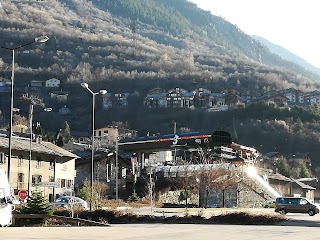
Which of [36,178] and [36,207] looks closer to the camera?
[36,207]

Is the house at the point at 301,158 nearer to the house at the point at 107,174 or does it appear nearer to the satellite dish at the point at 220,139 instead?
the satellite dish at the point at 220,139

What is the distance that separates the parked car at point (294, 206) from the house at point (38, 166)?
20.1 m

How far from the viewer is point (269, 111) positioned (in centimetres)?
17775

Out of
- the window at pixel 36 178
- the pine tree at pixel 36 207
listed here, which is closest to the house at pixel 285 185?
the window at pixel 36 178

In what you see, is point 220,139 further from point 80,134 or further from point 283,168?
point 80,134

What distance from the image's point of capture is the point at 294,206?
5244 centimetres

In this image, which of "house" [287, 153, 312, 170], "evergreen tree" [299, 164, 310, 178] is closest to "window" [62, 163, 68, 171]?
"evergreen tree" [299, 164, 310, 178]

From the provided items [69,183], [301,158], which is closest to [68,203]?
[69,183]

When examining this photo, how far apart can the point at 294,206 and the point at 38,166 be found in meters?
28.4

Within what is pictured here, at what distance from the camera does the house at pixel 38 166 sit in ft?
208

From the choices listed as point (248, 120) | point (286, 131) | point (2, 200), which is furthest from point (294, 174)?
point (2, 200)

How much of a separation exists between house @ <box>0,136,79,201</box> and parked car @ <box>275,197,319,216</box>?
20140 millimetres

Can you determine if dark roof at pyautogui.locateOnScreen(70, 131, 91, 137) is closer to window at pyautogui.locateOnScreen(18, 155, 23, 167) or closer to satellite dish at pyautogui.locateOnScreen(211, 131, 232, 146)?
satellite dish at pyautogui.locateOnScreen(211, 131, 232, 146)

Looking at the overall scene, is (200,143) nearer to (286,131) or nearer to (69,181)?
(69,181)
